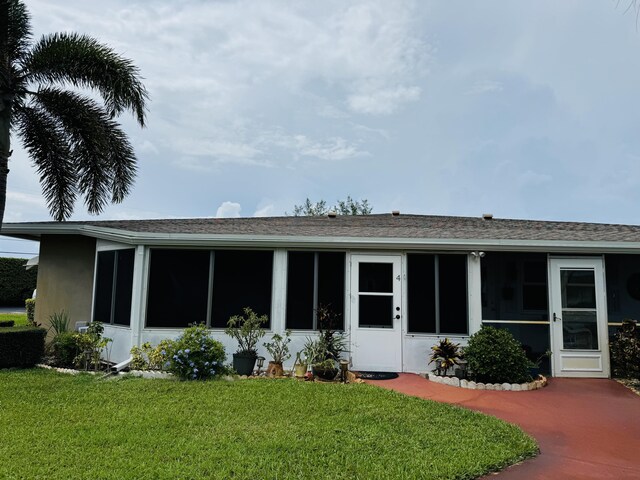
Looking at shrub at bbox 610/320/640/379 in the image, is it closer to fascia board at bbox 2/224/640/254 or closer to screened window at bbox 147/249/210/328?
fascia board at bbox 2/224/640/254

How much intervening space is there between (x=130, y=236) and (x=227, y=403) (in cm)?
402

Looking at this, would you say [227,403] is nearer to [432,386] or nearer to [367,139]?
[432,386]

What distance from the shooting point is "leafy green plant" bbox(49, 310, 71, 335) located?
9586mm

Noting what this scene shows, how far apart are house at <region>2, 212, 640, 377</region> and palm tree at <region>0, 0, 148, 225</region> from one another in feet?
10.1

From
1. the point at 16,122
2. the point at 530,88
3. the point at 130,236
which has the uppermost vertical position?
the point at 530,88

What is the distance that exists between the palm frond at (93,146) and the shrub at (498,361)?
9.52 meters

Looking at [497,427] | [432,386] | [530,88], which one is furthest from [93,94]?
[530,88]

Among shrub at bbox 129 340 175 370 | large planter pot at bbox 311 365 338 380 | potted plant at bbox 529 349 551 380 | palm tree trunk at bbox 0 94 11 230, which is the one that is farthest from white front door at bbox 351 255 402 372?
palm tree trunk at bbox 0 94 11 230

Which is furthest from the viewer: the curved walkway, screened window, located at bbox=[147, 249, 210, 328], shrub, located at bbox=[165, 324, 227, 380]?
screened window, located at bbox=[147, 249, 210, 328]

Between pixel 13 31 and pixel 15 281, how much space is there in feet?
60.3

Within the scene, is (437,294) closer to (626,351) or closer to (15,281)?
(626,351)

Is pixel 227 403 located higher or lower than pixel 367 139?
lower

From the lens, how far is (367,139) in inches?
749

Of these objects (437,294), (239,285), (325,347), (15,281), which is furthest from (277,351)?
(15,281)
